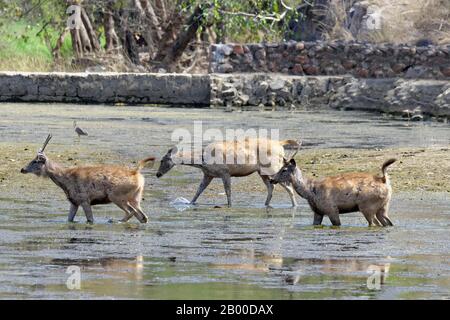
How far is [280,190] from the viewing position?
62.8ft

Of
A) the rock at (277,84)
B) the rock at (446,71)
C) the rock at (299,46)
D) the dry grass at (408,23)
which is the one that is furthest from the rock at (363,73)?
the rock at (446,71)

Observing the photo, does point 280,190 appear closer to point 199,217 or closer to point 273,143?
point 273,143

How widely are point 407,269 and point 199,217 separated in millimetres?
4291

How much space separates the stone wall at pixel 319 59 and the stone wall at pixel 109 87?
1401mm

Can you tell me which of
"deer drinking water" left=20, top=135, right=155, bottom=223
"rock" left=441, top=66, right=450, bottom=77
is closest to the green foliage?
"rock" left=441, top=66, right=450, bottom=77

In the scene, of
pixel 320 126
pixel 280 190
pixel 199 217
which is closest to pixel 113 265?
pixel 199 217

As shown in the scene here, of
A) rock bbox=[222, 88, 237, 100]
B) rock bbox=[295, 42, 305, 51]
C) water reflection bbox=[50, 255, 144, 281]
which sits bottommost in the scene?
rock bbox=[222, 88, 237, 100]

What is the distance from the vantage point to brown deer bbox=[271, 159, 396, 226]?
14.7 metres

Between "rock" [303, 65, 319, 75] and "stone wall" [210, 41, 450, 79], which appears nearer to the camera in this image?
"stone wall" [210, 41, 450, 79]

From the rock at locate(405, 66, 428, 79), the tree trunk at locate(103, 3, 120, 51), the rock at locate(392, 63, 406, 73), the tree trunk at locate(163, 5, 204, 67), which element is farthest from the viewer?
the tree trunk at locate(103, 3, 120, 51)

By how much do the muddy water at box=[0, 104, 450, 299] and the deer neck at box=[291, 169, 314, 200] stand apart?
1.15ft

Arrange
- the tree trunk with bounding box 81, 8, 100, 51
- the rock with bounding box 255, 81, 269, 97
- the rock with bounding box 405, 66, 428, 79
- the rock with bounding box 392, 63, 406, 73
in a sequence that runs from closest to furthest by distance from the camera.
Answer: the rock with bounding box 405, 66, 428, 79 → the rock with bounding box 392, 63, 406, 73 → the rock with bounding box 255, 81, 269, 97 → the tree trunk with bounding box 81, 8, 100, 51

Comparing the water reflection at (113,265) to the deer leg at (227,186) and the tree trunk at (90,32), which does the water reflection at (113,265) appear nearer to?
the deer leg at (227,186)

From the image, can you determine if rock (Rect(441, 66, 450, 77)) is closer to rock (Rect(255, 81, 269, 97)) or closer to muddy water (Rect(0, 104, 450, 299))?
rock (Rect(255, 81, 269, 97))
